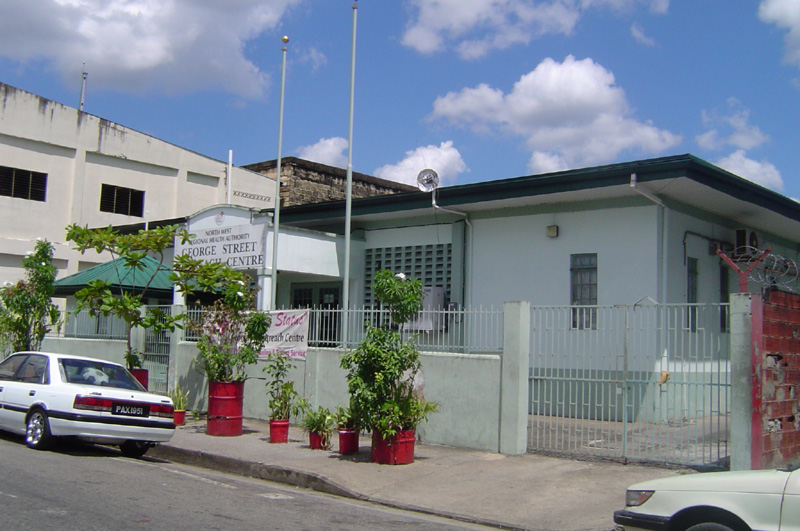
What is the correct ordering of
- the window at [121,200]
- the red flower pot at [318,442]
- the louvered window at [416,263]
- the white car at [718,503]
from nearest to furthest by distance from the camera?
1. the white car at [718,503]
2. the red flower pot at [318,442]
3. the louvered window at [416,263]
4. the window at [121,200]

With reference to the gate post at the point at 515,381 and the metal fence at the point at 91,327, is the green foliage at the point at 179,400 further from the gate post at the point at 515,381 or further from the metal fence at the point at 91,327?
the gate post at the point at 515,381

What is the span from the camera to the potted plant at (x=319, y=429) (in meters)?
11.9

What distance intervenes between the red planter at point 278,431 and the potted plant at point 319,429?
0.68m

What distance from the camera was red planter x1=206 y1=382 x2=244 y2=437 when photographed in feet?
43.3

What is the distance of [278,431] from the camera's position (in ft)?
41.2

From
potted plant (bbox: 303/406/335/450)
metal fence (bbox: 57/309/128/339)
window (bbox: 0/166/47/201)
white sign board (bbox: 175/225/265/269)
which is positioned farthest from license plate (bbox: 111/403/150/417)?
window (bbox: 0/166/47/201)

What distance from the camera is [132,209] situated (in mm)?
31672

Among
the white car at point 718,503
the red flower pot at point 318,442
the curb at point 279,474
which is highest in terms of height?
the white car at point 718,503

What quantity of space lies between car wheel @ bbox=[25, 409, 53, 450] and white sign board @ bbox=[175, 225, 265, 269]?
6.89m

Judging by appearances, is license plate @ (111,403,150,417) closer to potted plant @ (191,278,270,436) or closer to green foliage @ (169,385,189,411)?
potted plant @ (191,278,270,436)

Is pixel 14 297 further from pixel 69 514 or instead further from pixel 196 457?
pixel 69 514

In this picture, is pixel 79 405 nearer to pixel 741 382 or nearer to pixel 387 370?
pixel 387 370

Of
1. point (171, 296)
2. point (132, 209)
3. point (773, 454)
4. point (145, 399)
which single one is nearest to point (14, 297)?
point (171, 296)

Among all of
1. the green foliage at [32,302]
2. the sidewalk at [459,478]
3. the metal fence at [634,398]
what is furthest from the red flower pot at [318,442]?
the green foliage at [32,302]
